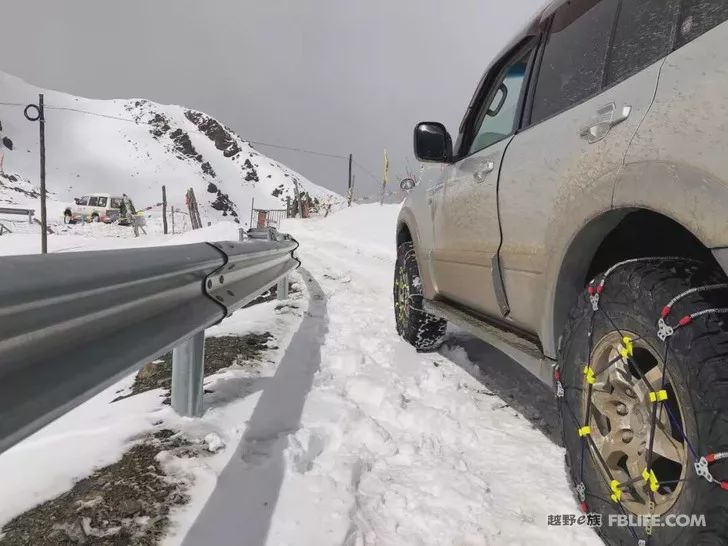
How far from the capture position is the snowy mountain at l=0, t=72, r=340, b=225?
217ft

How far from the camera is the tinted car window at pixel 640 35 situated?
1.49 metres

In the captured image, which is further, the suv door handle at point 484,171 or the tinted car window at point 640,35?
the suv door handle at point 484,171

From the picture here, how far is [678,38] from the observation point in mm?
1412

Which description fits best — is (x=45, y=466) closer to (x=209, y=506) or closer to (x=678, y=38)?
(x=209, y=506)

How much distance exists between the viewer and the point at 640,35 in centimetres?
166

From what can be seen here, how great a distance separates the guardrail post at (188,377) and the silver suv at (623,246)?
1.39 metres

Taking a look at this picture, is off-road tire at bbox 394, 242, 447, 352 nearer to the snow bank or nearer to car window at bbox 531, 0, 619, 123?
car window at bbox 531, 0, 619, 123

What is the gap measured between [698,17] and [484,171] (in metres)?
1.31

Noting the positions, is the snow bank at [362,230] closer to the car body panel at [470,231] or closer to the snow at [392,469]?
the car body panel at [470,231]

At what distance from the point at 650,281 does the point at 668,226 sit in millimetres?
352

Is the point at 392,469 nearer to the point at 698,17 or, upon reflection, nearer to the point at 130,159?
the point at 698,17

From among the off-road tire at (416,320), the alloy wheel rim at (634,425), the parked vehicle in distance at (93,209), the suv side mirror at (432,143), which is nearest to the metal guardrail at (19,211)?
the parked vehicle in distance at (93,209)

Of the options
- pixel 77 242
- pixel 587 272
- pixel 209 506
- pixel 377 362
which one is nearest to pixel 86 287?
pixel 209 506

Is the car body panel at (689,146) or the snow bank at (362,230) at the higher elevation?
the car body panel at (689,146)
